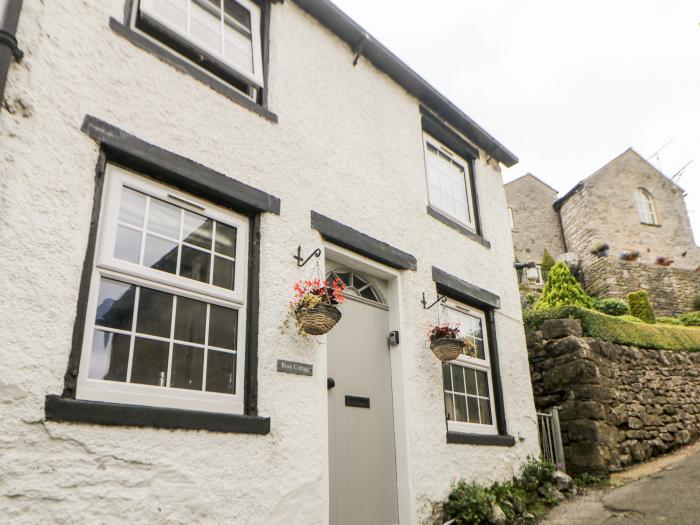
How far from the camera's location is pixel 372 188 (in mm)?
6559

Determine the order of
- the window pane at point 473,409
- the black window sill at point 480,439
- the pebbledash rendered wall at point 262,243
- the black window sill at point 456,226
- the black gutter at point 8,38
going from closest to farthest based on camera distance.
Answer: the pebbledash rendered wall at point 262,243 → the black gutter at point 8,38 → the black window sill at point 480,439 → the window pane at point 473,409 → the black window sill at point 456,226

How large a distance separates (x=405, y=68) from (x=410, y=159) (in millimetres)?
1334

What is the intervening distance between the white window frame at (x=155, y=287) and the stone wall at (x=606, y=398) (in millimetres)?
6237

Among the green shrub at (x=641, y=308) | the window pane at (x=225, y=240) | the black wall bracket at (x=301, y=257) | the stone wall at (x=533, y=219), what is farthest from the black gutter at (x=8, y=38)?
the stone wall at (x=533, y=219)

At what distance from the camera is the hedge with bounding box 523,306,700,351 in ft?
31.8

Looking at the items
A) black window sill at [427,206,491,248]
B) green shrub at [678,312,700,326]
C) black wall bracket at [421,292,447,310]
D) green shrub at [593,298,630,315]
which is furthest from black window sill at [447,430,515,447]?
green shrub at [678,312,700,326]

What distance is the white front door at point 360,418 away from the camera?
5199mm

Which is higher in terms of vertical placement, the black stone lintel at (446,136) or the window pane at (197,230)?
the black stone lintel at (446,136)

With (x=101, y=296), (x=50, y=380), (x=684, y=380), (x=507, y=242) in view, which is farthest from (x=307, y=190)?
(x=684, y=380)

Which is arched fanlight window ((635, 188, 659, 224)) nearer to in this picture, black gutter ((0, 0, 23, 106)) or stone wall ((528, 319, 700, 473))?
stone wall ((528, 319, 700, 473))

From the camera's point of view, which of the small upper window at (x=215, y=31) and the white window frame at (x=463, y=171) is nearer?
the small upper window at (x=215, y=31)

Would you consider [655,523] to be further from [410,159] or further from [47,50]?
[47,50]

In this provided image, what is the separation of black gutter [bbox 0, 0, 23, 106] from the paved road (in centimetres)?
648

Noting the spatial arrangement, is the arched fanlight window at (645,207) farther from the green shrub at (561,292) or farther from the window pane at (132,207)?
the window pane at (132,207)
